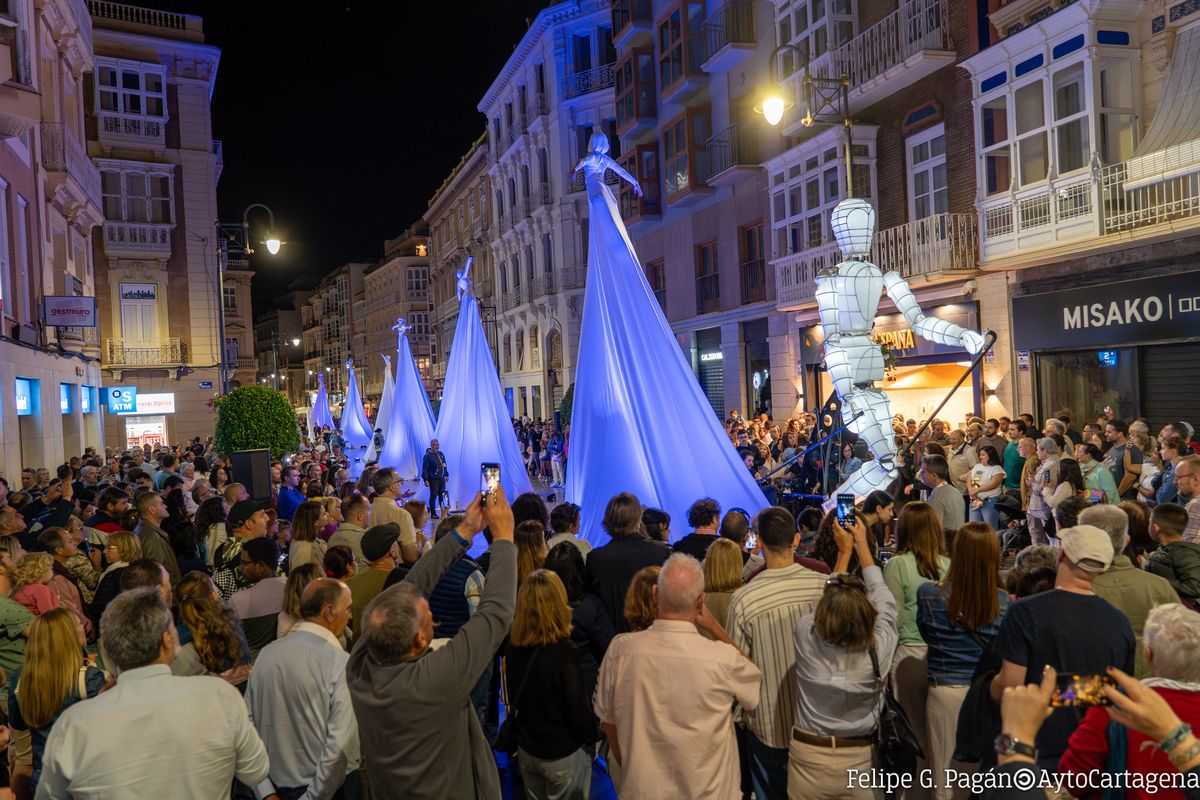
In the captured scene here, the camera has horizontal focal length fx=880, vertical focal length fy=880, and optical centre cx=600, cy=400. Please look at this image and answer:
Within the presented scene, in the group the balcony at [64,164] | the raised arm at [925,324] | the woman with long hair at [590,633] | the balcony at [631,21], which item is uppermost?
the balcony at [631,21]

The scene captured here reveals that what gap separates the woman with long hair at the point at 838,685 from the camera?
3.63 meters

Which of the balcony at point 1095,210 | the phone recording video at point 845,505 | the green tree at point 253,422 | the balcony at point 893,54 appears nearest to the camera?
the phone recording video at point 845,505

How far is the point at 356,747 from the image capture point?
3652 mm

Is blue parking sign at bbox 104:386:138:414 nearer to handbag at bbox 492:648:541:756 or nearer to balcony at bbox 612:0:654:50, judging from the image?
balcony at bbox 612:0:654:50

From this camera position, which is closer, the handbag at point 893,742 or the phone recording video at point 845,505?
the handbag at point 893,742

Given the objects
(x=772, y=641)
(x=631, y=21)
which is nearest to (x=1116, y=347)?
(x=772, y=641)

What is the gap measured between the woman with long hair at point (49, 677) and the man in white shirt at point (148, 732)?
2.83ft

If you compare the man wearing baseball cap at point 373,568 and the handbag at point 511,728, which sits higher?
the man wearing baseball cap at point 373,568

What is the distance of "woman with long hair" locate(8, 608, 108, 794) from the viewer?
3.66 meters

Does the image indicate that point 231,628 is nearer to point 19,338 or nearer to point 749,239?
point 19,338

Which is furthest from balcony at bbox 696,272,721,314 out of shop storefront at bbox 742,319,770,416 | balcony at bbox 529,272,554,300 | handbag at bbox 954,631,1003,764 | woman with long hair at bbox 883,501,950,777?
handbag at bbox 954,631,1003,764

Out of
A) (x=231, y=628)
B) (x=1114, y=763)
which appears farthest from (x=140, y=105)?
(x=1114, y=763)

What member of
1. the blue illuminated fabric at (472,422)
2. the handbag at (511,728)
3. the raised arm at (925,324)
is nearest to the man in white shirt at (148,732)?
the handbag at (511,728)

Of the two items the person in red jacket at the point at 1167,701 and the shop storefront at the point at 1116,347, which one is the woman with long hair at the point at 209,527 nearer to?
the person in red jacket at the point at 1167,701
